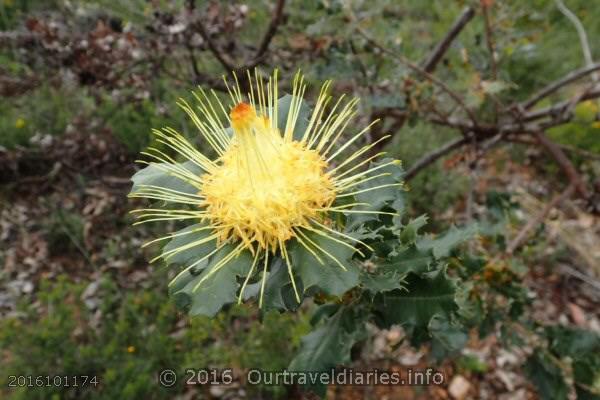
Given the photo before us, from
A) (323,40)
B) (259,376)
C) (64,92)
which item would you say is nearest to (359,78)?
(323,40)

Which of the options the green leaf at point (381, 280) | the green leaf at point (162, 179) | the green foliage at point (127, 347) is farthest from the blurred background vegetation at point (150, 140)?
the green leaf at point (162, 179)

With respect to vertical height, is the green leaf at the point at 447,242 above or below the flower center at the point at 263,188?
below

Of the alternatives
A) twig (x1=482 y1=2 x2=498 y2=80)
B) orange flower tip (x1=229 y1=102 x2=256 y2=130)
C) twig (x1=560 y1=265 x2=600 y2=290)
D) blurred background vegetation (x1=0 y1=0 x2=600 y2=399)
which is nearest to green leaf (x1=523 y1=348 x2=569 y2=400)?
blurred background vegetation (x1=0 y1=0 x2=600 y2=399)

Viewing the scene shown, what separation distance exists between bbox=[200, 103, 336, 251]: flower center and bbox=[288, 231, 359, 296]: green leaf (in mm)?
43

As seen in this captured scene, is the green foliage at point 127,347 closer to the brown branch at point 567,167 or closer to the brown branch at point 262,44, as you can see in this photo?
the brown branch at point 262,44

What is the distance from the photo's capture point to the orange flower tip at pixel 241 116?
892mm

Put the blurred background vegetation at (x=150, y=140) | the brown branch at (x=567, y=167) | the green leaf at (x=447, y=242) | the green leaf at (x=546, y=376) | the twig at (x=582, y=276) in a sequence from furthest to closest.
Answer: the twig at (x=582, y=276), the blurred background vegetation at (x=150, y=140), the brown branch at (x=567, y=167), the green leaf at (x=546, y=376), the green leaf at (x=447, y=242)

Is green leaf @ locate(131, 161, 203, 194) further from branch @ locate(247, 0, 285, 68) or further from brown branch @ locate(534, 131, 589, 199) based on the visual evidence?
brown branch @ locate(534, 131, 589, 199)

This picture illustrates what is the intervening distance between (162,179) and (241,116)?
277 millimetres

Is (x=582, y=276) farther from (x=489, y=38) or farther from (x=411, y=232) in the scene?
(x=411, y=232)

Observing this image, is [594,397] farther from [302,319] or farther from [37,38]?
→ [37,38]

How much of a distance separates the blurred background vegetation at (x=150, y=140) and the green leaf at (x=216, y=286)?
103cm

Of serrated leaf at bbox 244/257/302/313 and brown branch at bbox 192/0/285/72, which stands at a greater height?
brown branch at bbox 192/0/285/72

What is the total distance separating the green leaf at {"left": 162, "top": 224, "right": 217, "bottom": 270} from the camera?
0.97 metres
